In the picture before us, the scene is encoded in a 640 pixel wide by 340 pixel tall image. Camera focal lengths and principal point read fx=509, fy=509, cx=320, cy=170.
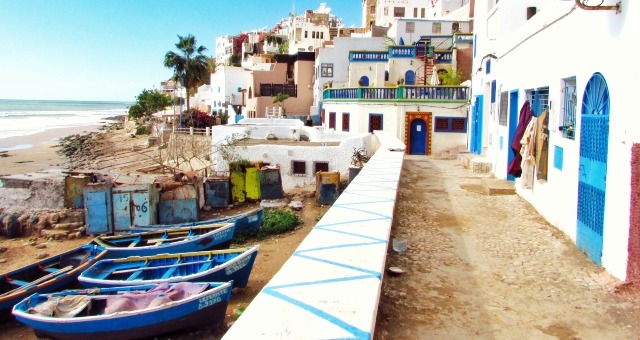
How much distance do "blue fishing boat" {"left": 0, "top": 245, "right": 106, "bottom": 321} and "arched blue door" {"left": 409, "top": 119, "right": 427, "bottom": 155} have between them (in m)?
15.2

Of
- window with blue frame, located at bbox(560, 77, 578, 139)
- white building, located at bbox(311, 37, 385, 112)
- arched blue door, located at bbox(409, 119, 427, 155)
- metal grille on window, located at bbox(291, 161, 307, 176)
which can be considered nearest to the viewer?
window with blue frame, located at bbox(560, 77, 578, 139)

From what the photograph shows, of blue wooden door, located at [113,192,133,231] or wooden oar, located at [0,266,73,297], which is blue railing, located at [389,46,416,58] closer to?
blue wooden door, located at [113,192,133,231]

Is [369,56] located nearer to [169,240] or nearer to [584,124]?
[169,240]

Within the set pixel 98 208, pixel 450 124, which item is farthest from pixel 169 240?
pixel 450 124

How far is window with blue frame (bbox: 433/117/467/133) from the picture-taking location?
910 inches

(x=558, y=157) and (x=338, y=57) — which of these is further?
(x=338, y=57)

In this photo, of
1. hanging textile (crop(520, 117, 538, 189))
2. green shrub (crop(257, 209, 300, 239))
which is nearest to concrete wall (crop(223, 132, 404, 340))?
hanging textile (crop(520, 117, 538, 189))

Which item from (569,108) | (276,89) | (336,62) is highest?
(336,62)

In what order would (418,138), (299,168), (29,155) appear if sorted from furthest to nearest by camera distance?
(29,155) → (418,138) → (299,168)

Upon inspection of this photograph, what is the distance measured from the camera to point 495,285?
19.0ft

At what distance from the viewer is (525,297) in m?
5.44

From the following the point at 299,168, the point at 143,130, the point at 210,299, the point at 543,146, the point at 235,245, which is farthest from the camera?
the point at 143,130

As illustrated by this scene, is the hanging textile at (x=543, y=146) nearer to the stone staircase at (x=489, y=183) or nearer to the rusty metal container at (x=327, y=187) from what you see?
the stone staircase at (x=489, y=183)

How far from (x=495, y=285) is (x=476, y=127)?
610 inches
